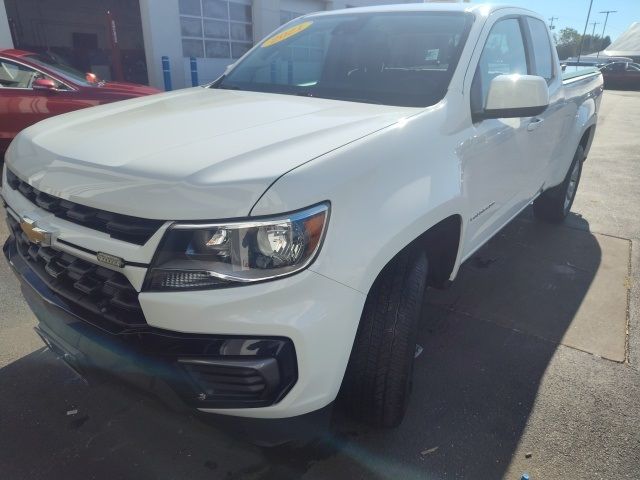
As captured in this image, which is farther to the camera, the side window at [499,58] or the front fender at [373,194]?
the side window at [499,58]

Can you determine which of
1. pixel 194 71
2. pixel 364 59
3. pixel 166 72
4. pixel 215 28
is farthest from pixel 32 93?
pixel 215 28

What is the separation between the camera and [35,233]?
174 cm

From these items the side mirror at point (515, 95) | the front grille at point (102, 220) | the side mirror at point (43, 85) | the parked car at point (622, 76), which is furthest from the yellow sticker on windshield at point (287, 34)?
the parked car at point (622, 76)

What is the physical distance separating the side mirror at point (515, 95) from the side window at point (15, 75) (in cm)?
613

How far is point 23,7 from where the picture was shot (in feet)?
60.3

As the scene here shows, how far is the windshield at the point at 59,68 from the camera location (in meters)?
6.46

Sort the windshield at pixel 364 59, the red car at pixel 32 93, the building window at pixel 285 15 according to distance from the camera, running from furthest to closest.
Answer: the building window at pixel 285 15 → the red car at pixel 32 93 → the windshield at pixel 364 59

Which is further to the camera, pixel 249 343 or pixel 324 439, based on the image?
pixel 324 439

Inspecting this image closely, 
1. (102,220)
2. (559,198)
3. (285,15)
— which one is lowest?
(559,198)

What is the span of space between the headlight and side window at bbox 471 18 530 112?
1330 millimetres

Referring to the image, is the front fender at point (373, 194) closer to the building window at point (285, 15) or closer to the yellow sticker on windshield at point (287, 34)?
the yellow sticker on windshield at point (287, 34)

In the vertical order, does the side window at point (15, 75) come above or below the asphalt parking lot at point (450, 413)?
above

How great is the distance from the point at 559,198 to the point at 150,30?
1124 cm

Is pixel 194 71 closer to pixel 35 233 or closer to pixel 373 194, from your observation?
pixel 35 233
